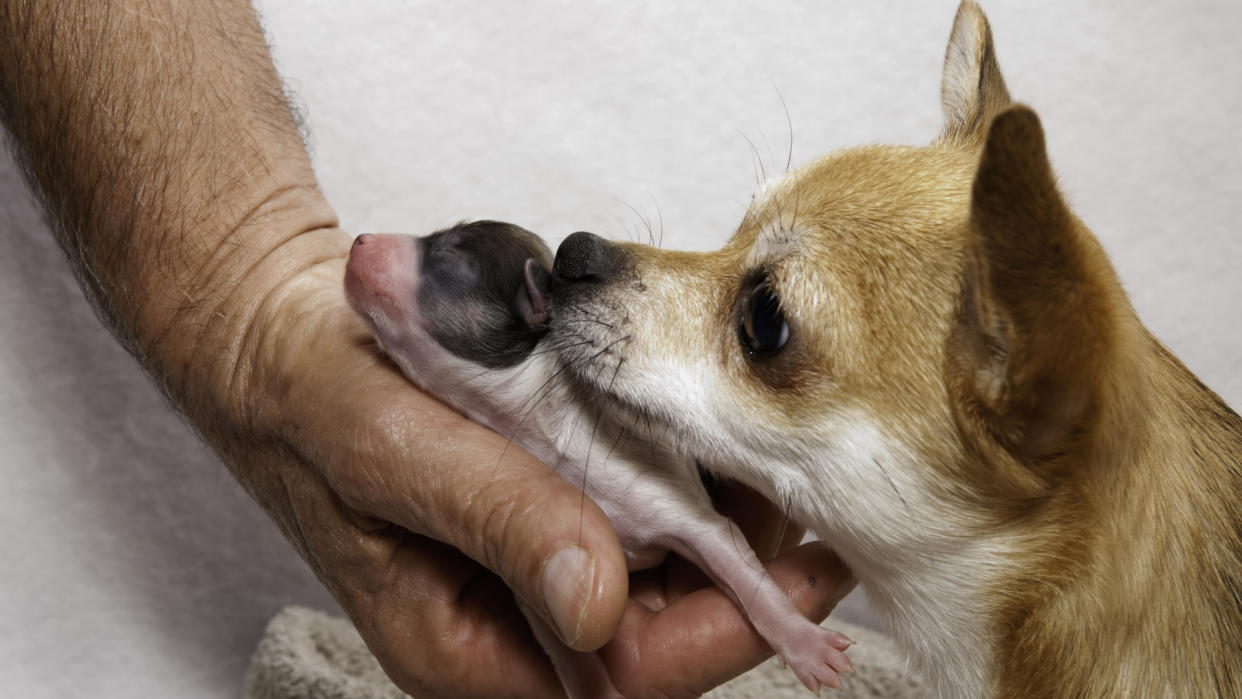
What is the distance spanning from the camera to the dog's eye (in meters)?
1.62

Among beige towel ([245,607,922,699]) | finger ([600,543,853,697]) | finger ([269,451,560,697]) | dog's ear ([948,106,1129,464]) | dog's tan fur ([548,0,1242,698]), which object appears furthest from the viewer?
beige towel ([245,607,922,699])

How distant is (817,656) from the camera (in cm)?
166

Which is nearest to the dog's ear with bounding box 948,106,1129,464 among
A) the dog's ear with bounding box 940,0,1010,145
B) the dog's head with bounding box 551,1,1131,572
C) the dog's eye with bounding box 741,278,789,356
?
the dog's head with bounding box 551,1,1131,572

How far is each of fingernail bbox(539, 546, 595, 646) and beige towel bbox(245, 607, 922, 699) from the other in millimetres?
1101

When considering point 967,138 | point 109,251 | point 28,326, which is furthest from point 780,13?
Result: point 28,326

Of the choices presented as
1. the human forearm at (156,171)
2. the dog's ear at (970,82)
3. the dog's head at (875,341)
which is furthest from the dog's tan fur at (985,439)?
the human forearm at (156,171)

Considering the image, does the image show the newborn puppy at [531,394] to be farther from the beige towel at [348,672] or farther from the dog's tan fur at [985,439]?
the beige towel at [348,672]

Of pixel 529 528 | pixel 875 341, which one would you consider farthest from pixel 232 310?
pixel 875 341

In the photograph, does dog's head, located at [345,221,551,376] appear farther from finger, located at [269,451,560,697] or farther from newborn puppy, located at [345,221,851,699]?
finger, located at [269,451,560,697]

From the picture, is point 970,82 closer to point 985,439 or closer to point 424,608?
point 985,439

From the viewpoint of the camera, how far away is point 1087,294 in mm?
1349

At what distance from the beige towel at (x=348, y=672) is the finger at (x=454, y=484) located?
3.05ft

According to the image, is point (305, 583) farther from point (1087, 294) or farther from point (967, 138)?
point (1087, 294)

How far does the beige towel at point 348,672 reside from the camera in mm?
2553
